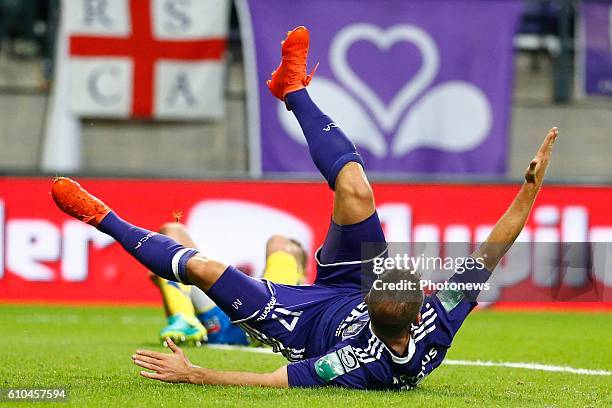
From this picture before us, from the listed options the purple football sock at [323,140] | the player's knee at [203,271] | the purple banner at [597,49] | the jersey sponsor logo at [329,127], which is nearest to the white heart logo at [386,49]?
the purple banner at [597,49]

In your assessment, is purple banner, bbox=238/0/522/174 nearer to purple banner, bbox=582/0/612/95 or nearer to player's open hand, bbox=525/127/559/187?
purple banner, bbox=582/0/612/95

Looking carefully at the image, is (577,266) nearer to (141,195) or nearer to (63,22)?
(141,195)

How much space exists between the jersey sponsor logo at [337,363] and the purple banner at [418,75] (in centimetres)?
1155

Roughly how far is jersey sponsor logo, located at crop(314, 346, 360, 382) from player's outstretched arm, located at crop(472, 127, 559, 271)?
2.72 ft

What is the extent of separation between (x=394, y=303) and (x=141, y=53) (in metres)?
12.7

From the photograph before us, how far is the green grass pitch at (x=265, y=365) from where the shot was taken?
544cm

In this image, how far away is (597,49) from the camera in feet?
59.0

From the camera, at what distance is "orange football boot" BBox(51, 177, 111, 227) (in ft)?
19.7

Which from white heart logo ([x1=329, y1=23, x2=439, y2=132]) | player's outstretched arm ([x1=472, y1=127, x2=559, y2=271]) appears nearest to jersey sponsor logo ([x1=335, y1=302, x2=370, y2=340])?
player's outstretched arm ([x1=472, y1=127, x2=559, y2=271])

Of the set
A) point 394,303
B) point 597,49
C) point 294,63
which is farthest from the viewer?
point 597,49

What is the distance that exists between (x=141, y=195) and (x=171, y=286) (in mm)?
5680

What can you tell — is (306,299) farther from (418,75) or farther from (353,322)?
(418,75)

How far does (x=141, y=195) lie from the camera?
14078 millimetres

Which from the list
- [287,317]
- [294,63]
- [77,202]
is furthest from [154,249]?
[294,63]
